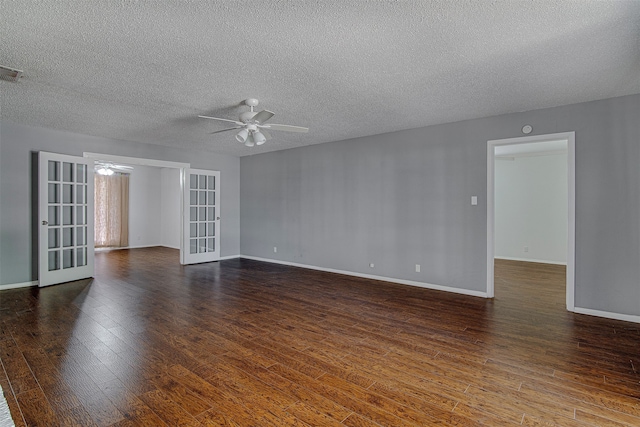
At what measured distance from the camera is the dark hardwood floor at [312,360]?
1988 mm

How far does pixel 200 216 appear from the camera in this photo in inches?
293

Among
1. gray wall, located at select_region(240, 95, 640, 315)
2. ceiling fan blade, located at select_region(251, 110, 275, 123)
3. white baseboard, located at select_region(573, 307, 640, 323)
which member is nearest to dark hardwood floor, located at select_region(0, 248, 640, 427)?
white baseboard, located at select_region(573, 307, 640, 323)

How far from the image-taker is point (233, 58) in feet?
9.18

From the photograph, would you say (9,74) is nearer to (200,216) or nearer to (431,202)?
(200,216)

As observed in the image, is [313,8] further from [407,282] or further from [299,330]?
[407,282]

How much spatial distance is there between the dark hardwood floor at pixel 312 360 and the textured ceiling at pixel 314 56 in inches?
98.7

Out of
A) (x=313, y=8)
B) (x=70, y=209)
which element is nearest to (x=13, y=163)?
(x=70, y=209)

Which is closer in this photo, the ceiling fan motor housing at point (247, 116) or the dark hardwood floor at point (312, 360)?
the dark hardwood floor at point (312, 360)

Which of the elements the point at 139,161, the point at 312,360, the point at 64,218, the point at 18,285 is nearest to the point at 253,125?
the point at 312,360

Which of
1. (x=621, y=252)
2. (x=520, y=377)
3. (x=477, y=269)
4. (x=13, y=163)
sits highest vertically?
Answer: (x=13, y=163)

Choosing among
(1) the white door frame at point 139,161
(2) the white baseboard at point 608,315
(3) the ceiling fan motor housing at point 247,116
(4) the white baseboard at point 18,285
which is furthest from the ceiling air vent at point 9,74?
(2) the white baseboard at point 608,315

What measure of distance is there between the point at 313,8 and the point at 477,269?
4.04 metres

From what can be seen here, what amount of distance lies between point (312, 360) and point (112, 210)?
29.7ft

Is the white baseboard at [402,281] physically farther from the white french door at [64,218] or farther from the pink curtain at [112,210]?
the pink curtain at [112,210]
